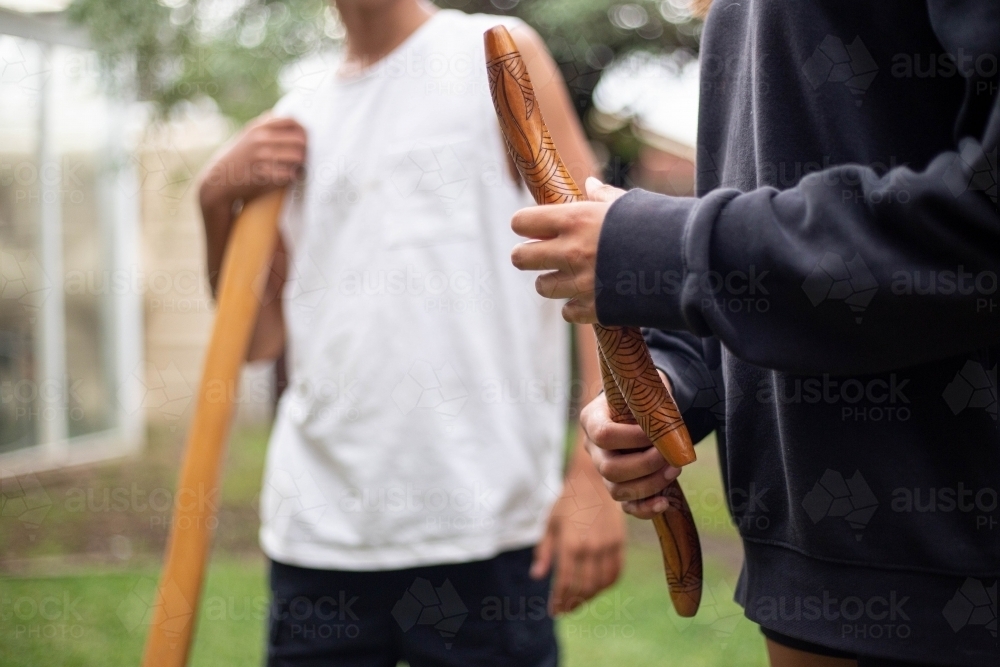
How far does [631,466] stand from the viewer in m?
0.97

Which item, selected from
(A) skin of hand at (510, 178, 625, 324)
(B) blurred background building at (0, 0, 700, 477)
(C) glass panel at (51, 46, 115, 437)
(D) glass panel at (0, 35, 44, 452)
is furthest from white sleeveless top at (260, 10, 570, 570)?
(C) glass panel at (51, 46, 115, 437)

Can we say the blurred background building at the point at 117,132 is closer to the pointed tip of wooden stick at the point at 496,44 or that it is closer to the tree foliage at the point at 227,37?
the tree foliage at the point at 227,37

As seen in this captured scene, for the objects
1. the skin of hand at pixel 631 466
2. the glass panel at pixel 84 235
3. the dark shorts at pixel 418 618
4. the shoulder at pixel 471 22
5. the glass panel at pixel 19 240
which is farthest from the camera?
the glass panel at pixel 84 235

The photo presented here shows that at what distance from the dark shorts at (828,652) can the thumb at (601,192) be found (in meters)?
0.45

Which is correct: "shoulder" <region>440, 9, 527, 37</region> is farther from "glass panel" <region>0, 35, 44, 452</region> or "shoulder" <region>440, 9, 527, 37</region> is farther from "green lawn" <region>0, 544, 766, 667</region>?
"glass panel" <region>0, 35, 44, 452</region>

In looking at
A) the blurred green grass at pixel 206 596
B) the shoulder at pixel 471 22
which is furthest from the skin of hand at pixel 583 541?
the blurred green grass at pixel 206 596

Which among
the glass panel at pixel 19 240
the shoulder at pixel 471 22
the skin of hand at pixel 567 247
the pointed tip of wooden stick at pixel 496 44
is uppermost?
the pointed tip of wooden stick at pixel 496 44

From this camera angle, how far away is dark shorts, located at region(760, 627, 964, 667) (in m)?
0.83

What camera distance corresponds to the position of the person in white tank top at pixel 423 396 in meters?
1.53

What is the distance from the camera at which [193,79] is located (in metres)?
5.31

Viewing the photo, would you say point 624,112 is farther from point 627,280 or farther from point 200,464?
point 627,280

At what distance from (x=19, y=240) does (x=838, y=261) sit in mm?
5702

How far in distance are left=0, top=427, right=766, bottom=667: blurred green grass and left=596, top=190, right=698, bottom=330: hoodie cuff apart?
3010mm

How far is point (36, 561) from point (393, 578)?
13.3 feet
